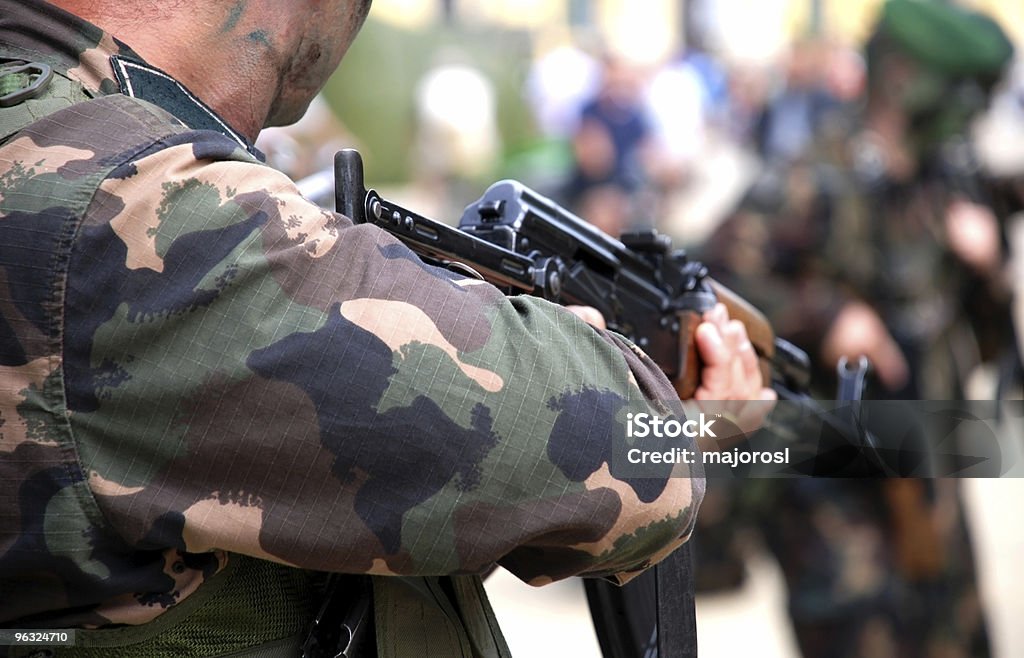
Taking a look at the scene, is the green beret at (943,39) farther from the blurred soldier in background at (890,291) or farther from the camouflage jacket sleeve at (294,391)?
the camouflage jacket sleeve at (294,391)

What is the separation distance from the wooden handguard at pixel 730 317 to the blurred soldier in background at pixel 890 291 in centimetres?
209

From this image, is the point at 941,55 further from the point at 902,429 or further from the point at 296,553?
the point at 296,553

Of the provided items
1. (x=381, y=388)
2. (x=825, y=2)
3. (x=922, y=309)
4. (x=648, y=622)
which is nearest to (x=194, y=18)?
(x=381, y=388)

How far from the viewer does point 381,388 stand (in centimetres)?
129

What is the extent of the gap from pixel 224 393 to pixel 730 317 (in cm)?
146

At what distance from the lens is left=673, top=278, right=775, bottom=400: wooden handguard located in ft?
7.33

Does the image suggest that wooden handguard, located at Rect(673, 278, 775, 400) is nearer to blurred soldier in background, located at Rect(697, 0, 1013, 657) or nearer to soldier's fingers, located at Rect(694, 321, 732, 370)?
soldier's fingers, located at Rect(694, 321, 732, 370)

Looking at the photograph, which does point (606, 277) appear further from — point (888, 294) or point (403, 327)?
point (888, 294)

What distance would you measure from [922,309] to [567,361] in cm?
398

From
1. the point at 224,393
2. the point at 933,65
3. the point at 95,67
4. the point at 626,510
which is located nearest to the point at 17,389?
the point at 224,393

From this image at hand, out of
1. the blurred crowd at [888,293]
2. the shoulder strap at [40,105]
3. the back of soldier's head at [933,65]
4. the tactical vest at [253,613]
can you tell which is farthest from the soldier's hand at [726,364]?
the back of soldier's head at [933,65]

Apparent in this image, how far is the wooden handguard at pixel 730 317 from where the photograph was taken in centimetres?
223

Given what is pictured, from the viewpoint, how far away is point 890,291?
5.02 meters

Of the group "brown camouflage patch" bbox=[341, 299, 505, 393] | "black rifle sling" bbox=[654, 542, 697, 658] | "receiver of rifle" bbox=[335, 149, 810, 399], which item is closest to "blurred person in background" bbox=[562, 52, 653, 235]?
"receiver of rifle" bbox=[335, 149, 810, 399]
